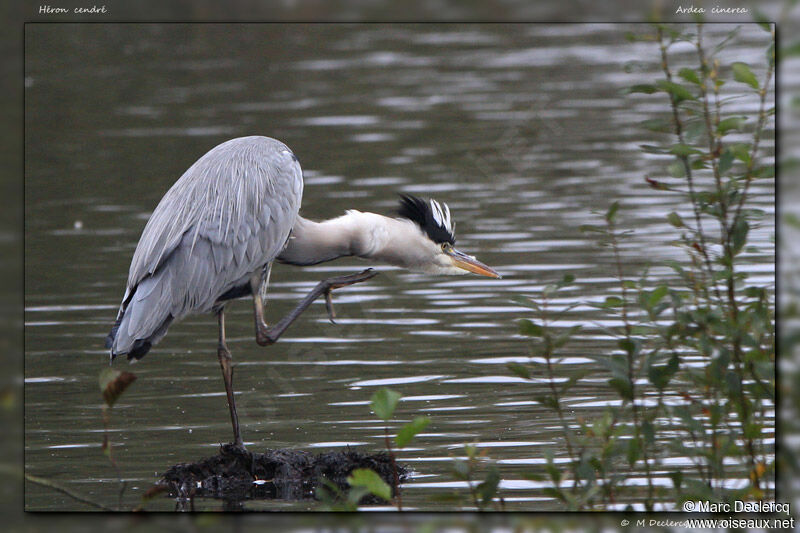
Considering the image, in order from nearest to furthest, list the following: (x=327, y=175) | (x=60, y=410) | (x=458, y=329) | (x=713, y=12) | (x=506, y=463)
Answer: (x=713, y=12)
(x=506, y=463)
(x=60, y=410)
(x=458, y=329)
(x=327, y=175)

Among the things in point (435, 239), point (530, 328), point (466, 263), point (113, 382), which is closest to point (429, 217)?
point (435, 239)

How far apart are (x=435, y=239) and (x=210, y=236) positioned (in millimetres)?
1116

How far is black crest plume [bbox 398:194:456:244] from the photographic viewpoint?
5.57 meters

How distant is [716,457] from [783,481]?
2.44 ft

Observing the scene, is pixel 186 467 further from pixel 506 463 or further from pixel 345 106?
pixel 345 106

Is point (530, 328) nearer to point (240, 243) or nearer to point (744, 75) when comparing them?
point (744, 75)

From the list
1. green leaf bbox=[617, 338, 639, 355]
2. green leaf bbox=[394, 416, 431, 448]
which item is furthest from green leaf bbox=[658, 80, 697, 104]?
green leaf bbox=[394, 416, 431, 448]

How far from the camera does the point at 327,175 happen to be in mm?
10383

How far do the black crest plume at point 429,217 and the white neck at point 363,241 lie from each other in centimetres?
3

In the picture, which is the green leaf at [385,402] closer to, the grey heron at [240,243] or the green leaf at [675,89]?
the green leaf at [675,89]

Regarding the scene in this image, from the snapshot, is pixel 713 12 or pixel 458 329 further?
pixel 458 329

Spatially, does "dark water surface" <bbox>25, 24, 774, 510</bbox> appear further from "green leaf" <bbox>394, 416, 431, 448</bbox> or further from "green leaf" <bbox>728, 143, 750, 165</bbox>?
"green leaf" <bbox>394, 416, 431, 448</bbox>

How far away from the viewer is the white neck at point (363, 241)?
544 cm

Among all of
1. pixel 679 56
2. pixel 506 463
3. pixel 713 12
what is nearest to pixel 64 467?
pixel 506 463
